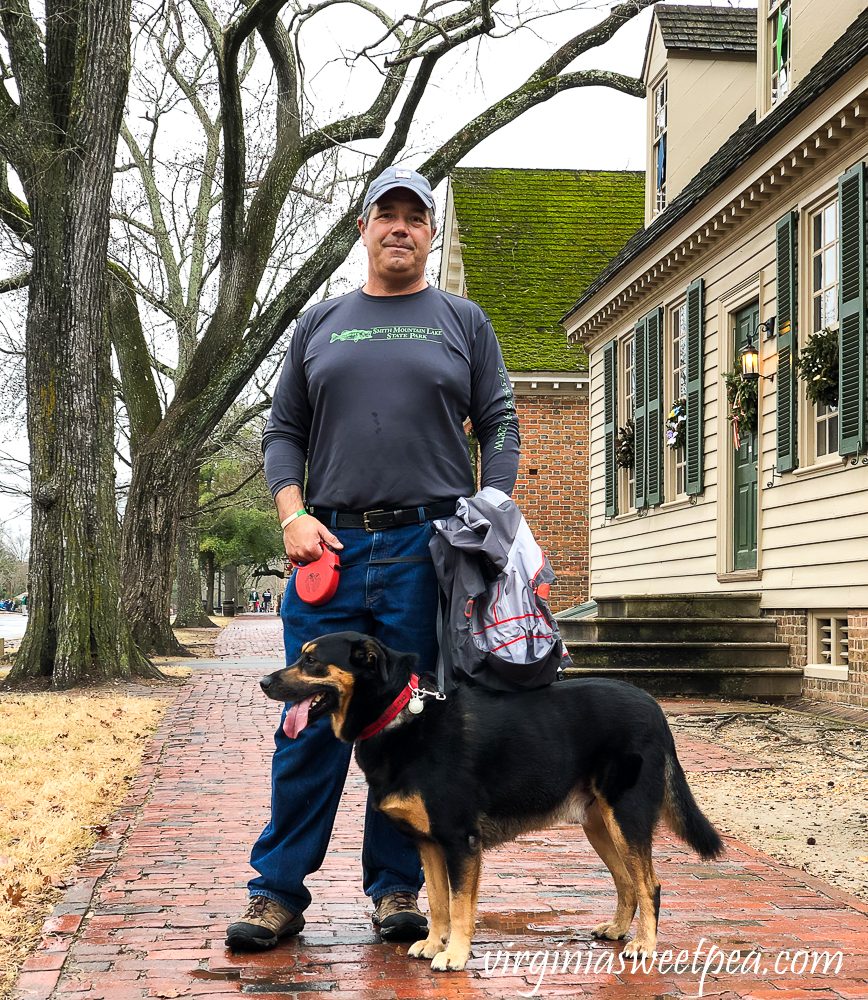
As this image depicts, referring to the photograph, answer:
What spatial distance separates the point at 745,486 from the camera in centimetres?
1259

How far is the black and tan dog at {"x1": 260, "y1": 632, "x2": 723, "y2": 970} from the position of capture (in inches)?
142

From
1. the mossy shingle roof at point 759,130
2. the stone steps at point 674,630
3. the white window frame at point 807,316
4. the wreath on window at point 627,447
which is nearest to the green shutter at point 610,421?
the wreath on window at point 627,447

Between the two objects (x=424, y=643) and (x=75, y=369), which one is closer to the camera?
(x=424, y=643)

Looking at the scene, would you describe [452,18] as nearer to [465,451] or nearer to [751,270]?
[751,270]

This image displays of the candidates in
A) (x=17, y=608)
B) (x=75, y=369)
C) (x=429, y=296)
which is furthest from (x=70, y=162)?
(x=17, y=608)

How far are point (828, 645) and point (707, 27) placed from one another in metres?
9.37

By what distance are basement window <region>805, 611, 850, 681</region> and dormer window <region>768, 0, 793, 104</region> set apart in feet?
18.0

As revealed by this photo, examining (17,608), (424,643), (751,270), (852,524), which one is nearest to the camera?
(424,643)

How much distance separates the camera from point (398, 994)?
3.46 meters

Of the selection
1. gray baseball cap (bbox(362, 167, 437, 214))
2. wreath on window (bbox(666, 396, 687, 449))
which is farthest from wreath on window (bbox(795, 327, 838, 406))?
gray baseball cap (bbox(362, 167, 437, 214))

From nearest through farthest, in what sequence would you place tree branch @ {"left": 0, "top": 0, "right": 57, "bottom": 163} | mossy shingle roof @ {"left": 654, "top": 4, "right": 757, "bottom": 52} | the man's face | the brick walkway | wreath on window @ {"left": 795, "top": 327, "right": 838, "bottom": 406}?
the brick walkway → the man's face → wreath on window @ {"left": 795, "top": 327, "right": 838, "bottom": 406} → tree branch @ {"left": 0, "top": 0, "right": 57, "bottom": 163} → mossy shingle roof @ {"left": 654, "top": 4, "right": 757, "bottom": 52}

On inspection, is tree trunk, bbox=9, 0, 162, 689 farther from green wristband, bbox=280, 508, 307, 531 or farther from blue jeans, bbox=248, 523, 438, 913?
green wristband, bbox=280, 508, 307, 531

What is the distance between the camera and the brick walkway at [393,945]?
353 cm

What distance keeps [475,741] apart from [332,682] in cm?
50
